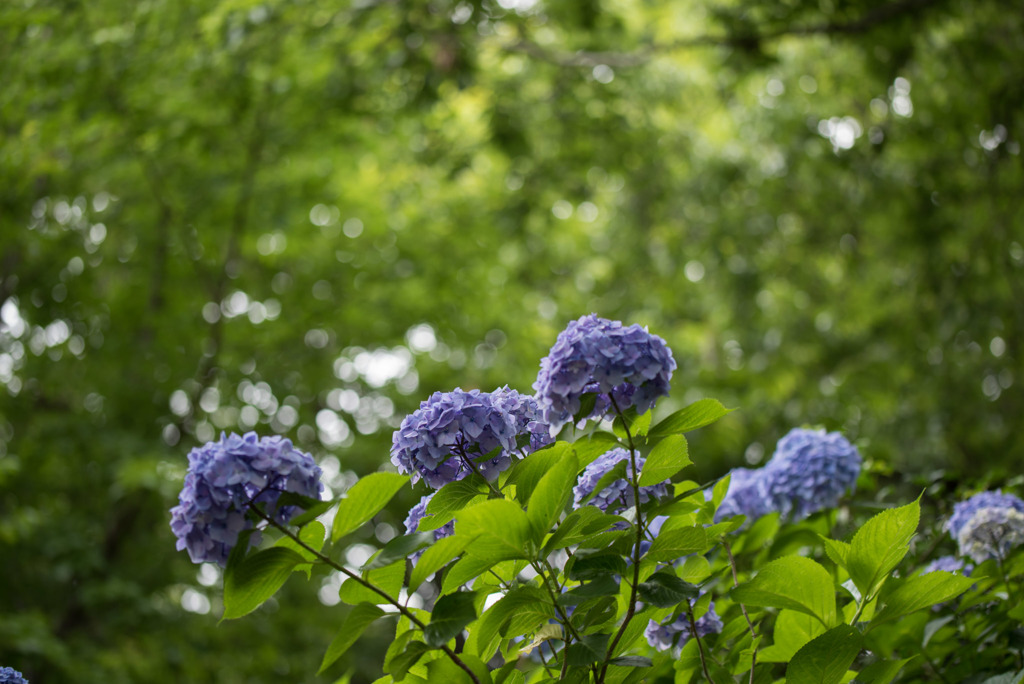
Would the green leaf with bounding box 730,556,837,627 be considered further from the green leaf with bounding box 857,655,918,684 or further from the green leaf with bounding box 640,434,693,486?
the green leaf with bounding box 640,434,693,486

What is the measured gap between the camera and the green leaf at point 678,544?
4.20 ft

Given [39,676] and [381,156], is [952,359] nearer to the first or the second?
[381,156]

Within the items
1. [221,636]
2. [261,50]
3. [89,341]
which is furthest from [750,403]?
[89,341]

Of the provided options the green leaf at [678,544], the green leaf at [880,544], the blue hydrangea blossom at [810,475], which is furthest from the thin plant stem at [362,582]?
the blue hydrangea blossom at [810,475]

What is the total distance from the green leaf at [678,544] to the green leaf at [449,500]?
1.00 feet

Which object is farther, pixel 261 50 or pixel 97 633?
pixel 97 633

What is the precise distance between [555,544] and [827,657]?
18.6 inches

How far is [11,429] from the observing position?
6.36 m

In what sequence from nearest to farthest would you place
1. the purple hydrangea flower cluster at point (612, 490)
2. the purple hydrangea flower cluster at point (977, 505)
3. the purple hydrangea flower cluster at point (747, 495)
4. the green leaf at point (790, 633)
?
the green leaf at point (790, 633) → the purple hydrangea flower cluster at point (612, 490) → the purple hydrangea flower cluster at point (977, 505) → the purple hydrangea flower cluster at point (747, 495)

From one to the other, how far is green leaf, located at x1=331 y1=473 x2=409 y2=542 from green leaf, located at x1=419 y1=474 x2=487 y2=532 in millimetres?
133

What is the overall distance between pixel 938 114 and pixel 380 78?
13.5 feet

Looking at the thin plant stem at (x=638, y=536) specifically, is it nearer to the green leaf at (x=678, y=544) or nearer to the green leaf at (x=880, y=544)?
the green leaf at (x=678, y=544)

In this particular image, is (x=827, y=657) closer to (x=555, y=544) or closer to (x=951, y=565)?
(x=555, y=544)

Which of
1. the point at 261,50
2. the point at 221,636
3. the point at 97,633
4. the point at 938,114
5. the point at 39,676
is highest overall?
the point at 261,50
